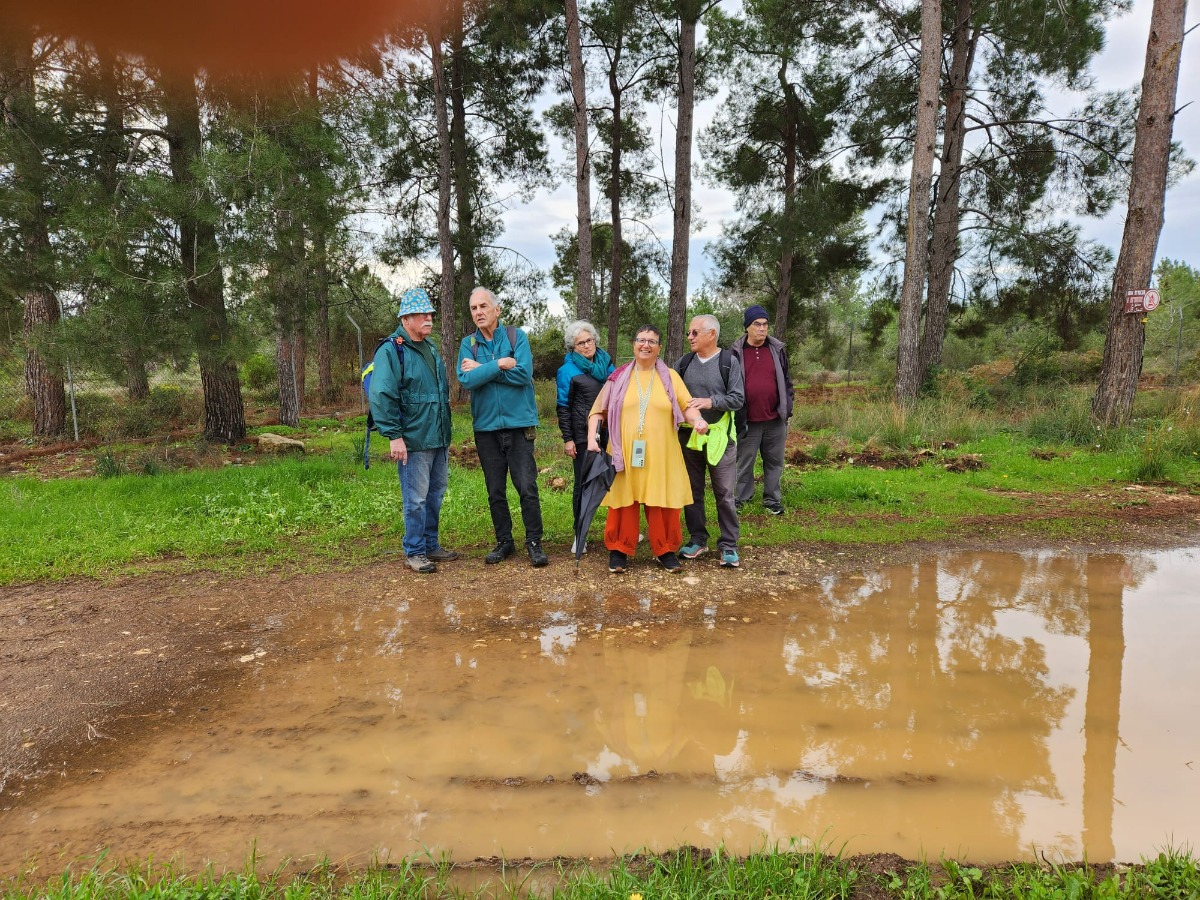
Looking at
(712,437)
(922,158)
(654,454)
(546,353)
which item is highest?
(922,158)

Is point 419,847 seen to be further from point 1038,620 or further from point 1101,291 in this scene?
point 1101,291

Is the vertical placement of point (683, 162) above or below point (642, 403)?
above

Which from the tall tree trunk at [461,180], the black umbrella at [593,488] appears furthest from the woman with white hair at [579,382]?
the tall tree trunk at [461,180]

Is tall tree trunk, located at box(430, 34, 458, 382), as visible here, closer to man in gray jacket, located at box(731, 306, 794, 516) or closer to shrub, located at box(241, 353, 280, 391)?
shrub, located at box(241, 353, 280, 391)

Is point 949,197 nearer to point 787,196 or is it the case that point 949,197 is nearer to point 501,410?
point 787,196

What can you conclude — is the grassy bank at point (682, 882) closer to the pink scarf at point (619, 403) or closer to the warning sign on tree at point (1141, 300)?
the pink scarf at point (619, 403)

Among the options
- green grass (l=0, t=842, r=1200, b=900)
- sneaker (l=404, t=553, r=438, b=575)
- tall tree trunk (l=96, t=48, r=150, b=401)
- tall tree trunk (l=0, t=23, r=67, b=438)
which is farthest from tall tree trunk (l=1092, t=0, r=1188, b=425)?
tall tree trunk (l=0, t=23, r=67, b=438)

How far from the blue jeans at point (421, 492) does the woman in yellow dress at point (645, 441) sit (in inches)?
49.9

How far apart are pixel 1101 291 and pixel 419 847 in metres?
14.9

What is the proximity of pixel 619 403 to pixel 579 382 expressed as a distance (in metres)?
0.45

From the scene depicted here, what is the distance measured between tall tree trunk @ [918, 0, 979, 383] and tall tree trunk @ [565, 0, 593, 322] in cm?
681

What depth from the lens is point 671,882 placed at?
1869 mm

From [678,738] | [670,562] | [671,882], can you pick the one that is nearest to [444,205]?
[670,562]

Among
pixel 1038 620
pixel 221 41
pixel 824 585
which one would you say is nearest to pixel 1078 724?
pixel 1038 620
